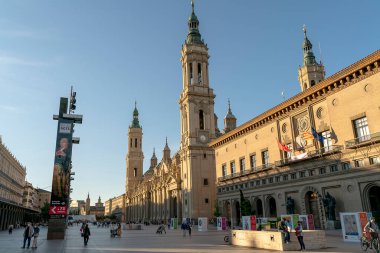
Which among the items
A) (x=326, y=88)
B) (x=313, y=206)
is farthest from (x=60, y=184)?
(x=326, y=88)

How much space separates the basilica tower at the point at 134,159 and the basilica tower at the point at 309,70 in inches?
3149

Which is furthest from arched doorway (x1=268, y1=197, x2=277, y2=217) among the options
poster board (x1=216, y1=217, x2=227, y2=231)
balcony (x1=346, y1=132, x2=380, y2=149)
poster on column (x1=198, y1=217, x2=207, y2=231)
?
balcony (x1=346, y1=132, x2=380, y2=149)

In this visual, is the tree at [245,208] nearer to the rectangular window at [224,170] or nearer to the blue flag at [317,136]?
the rectangular window at [224,170]

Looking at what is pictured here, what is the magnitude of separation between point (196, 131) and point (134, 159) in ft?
241

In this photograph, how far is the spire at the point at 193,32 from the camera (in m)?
76.7

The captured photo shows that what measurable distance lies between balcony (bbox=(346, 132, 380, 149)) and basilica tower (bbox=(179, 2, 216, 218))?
40000 mm

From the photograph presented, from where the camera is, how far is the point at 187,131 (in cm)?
6969

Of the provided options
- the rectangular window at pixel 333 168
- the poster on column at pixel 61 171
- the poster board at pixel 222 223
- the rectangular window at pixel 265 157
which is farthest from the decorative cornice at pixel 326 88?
the poster on column at pixel 61 171

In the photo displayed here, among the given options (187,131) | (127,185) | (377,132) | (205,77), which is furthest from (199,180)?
(127,185)

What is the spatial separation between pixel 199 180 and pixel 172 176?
44.3 ft

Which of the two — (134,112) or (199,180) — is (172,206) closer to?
(199,180)

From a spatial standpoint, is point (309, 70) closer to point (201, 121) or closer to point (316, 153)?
point (201, 121)

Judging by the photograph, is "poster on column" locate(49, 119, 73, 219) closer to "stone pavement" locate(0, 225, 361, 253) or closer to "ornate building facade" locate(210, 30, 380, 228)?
"stone pavement" locate(0, 225, 361, 253)

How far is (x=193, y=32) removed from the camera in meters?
77.6
